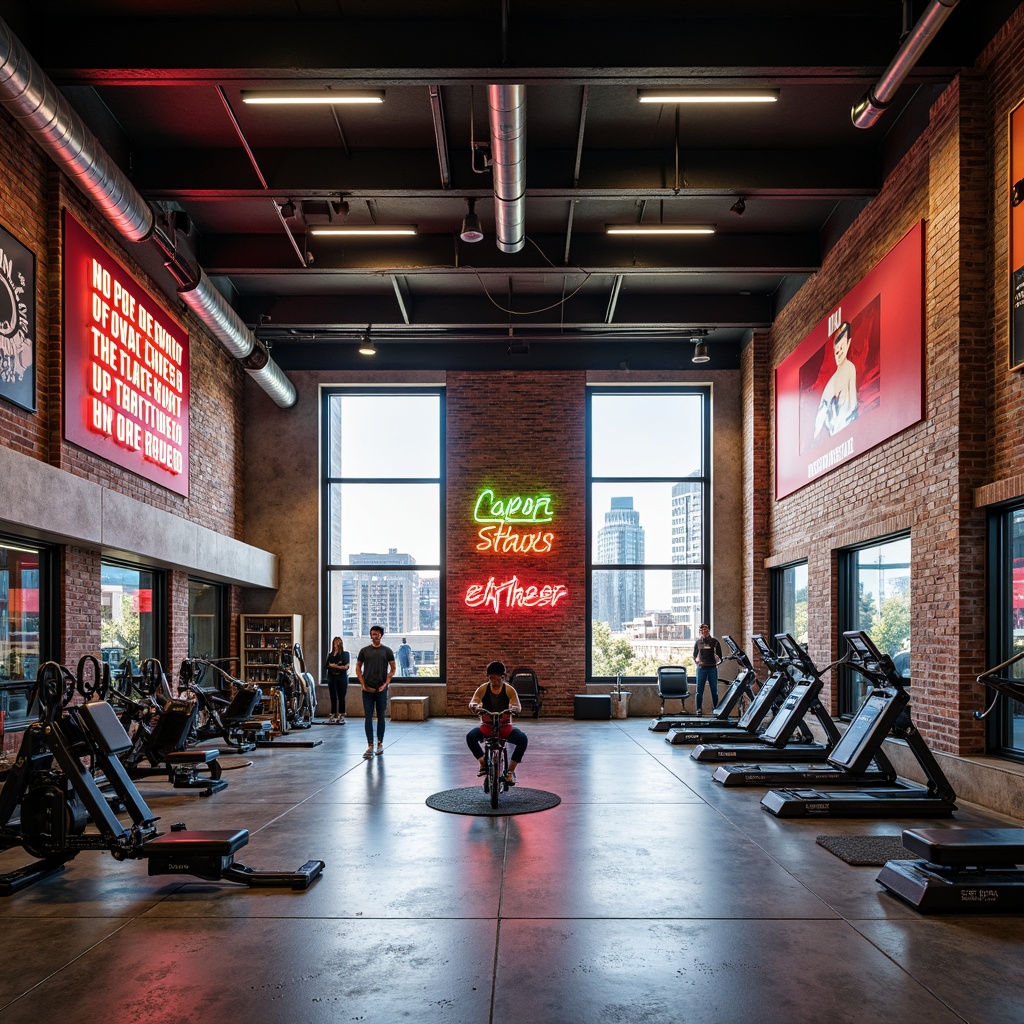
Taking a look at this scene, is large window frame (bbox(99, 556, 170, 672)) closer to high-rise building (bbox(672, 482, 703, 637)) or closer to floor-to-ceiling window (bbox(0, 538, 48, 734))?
floor-to-ceiling window (bbox(0, 538, 48, 734))

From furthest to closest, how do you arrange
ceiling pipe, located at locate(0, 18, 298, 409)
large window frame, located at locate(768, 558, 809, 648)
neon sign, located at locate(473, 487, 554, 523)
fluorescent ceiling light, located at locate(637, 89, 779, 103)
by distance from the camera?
1. neon sign, located at locate(473, 487, 554, 523)
2. large window frame, located at locate(768, 558, 809, 648)
3. fluorescent ceiling light, located at locate(637, 89, 779, 103)
4. ceiling pipe, located at locate(0, 18, 298, 409)

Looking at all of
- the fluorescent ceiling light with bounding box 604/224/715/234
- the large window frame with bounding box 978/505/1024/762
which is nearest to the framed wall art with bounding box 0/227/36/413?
the fluorescent ceiling light with bounding box 604/224/715/234

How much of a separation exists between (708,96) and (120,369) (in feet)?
22.3

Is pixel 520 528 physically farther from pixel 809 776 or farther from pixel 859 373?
pixel 809 776

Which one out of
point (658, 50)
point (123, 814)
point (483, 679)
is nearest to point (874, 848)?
point (123, 814)

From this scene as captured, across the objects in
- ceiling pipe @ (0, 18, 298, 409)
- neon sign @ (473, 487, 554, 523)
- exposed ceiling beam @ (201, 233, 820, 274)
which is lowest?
neon sign @ (473, 487, 554, 523)

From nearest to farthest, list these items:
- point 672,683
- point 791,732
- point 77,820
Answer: point 77,820, point 791,732, point 672,683

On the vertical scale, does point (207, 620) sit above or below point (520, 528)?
below

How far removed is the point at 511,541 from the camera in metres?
15.5

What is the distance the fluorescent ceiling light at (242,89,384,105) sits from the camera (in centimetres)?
787

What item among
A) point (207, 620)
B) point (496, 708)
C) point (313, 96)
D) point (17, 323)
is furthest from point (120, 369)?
point (496, 708)

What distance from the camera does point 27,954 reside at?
4125 mm

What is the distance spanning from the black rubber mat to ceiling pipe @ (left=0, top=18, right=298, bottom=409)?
8106 mm

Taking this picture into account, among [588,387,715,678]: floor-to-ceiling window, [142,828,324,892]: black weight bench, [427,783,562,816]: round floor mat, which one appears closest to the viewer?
[142,828,324,892]: black weight bench
